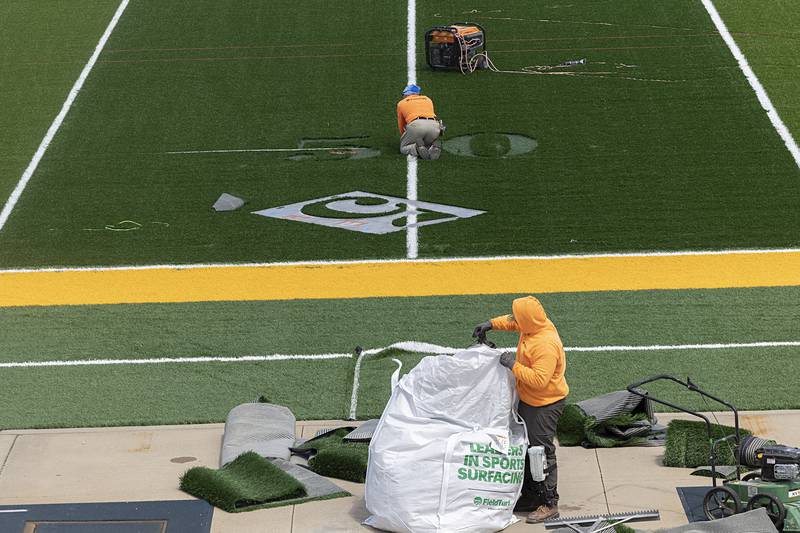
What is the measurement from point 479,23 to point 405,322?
36.1 feet

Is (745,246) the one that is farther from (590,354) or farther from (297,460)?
(297,460)

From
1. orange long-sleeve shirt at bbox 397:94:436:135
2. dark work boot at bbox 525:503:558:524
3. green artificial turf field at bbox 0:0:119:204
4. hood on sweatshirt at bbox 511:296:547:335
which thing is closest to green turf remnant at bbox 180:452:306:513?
dark work boot at bbox 525:503:558:524

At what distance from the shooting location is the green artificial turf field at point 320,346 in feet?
36.5

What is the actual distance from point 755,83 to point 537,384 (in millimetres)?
13586

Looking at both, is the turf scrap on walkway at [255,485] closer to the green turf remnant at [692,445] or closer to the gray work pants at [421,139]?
the green turf remnant at [692,445]

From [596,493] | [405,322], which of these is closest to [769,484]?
[596,493]

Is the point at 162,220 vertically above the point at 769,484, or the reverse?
the point at 769,484

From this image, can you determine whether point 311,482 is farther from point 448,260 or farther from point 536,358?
point 448,260

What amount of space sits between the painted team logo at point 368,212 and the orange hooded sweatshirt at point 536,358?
7.66m

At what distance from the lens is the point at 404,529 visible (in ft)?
27.9

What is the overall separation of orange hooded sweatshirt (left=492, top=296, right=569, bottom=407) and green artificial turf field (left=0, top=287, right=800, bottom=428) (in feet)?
8.04

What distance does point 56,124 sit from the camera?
66.4 ft

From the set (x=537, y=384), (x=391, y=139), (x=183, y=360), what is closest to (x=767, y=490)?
(x=537, y=384)

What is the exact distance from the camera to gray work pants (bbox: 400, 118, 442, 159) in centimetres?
1809
